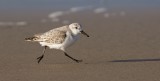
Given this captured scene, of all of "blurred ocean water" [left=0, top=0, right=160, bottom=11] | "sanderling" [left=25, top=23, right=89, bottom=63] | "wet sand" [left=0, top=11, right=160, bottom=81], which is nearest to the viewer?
"wet sand" [left=0, top=11, right=160, bottom=81]

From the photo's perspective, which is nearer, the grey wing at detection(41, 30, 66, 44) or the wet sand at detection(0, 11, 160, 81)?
the wet sand at detection(0, 11, 160, 81)

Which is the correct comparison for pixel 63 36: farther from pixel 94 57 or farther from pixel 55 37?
pixel 94 57

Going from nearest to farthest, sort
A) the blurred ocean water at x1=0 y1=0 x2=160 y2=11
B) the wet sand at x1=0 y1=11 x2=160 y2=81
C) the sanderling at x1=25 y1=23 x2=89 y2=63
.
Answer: the wet sand at x1=0 y1=11 x2=160 y2=81, the sanderling at x1=25 y1=23 x2=89 y2=63, the blurred ocean water at x1=0 y1=0 x2=160 y2=11

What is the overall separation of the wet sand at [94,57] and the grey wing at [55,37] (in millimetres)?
449

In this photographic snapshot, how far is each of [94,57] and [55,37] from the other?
1317 millimetres

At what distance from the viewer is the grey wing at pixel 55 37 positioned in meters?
11.4

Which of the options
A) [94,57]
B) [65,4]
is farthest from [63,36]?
[65,4]

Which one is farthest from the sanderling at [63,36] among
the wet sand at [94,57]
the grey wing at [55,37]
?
the wet sand at [94,57]

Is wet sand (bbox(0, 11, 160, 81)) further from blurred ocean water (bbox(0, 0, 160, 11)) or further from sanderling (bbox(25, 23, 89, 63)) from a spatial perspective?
blurred ocean water (bbox(0, 0, 160, 11))

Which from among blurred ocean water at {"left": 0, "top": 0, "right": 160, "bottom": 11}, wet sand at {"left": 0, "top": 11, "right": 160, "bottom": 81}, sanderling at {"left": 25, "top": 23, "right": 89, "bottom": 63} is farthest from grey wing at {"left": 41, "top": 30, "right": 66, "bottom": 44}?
blurred ocean water at {"left": 0, "top": 0, "right": 160, "bottom": 11}

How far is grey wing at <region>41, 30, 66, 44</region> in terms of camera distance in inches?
448

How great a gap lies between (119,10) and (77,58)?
51.6 ft

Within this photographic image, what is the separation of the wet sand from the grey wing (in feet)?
1.47

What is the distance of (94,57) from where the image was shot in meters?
12.5
